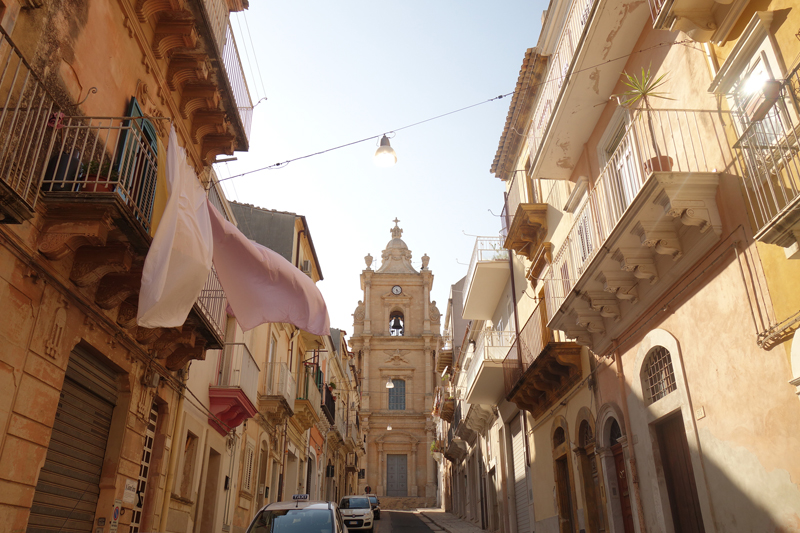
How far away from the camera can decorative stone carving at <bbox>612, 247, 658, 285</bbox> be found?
759cm

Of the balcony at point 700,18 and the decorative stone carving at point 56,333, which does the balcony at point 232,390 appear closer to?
the decorative stone carving at point 56,333

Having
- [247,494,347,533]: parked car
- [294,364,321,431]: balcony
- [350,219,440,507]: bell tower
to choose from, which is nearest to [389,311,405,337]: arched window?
[350,219,440,507]: bell tower

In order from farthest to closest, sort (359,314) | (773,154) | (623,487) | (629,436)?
1. (359,314)
2. (623,487)
3. (629,436)
4. (773,154)

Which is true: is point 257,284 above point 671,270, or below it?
above

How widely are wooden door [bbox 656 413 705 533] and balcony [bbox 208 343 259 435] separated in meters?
8.16

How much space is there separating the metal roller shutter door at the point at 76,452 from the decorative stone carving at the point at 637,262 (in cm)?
651

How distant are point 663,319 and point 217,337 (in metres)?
6.34

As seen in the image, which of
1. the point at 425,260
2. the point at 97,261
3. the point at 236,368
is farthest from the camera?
the point at 425,260

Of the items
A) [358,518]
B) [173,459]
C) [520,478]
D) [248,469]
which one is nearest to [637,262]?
[173,459]

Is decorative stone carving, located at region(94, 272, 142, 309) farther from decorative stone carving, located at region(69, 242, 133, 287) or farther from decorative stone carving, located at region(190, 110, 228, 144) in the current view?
decorative stone carving, located at region(190, 110, 228, 144)

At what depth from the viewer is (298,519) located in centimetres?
878

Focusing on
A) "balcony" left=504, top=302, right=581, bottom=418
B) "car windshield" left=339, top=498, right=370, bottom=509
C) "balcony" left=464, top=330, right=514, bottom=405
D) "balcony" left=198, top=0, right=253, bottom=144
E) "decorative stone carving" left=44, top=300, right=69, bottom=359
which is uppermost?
"balcony" left=198, top=0, right=253, bottom=144

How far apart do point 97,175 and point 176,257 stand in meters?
1.18

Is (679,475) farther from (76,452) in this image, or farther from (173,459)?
(173,459)
